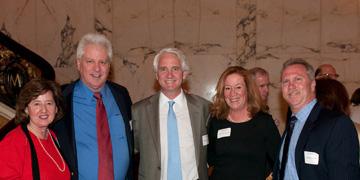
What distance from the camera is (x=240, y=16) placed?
7609 mm

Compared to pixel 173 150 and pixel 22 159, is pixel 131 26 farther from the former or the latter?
pixel 22 159

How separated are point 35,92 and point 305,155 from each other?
175 cm

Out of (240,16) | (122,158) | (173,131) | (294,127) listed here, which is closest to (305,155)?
(294,127)

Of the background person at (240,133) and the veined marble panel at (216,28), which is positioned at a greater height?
the veined marble panel at (216,28)

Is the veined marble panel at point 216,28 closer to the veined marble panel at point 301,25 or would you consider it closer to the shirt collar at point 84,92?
the veined marble panel at point 301,25

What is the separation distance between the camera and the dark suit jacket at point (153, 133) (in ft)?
11.2

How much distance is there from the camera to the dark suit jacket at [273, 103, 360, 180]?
8.06 feet

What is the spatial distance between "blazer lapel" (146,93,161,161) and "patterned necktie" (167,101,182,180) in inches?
3.5

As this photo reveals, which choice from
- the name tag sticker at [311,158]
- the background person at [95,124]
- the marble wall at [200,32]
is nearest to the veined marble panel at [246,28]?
the marble wall at [200,32]

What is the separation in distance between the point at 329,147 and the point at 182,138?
1.29m

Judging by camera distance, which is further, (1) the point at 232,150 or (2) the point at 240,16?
(2) the point at 240,16

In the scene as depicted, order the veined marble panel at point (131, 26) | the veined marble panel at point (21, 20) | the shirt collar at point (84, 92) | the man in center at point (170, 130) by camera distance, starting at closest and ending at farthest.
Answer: the shirt collar at point (84, 92), the man in center at point (170, 130), the veined marble panel at point (131, 26), the veined marble panel at point (21, 20)

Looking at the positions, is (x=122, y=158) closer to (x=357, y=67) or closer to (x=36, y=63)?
(x=36, y=63)

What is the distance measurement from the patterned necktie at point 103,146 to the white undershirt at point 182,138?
0.44 m
